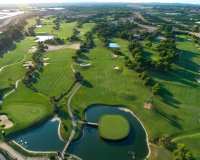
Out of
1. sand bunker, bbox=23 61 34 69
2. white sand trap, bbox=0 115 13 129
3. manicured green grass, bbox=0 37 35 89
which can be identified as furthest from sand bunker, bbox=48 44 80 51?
white sand trap, bbox=0 115 13 129

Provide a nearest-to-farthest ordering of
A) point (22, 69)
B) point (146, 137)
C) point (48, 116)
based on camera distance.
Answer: point (146, 137) < point (48, 116) < point (22, 69)

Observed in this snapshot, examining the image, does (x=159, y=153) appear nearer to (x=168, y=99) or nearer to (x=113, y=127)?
(x=113, y=127)

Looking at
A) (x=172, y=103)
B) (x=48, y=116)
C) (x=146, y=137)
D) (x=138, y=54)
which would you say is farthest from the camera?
(x=138, y=54)

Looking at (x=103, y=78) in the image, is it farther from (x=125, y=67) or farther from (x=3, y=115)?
(x=3, y=115)

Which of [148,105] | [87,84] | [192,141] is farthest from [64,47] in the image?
[192,141]

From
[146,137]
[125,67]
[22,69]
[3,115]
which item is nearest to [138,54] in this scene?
[125,67]

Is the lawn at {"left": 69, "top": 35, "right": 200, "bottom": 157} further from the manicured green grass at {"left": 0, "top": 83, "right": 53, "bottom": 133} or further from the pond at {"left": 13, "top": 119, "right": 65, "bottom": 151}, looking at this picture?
the pond at {"left": 13, "top": 119, "right": 65, "bottom": 151}

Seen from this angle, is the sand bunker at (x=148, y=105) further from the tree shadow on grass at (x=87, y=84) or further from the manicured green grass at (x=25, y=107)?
the manicured green grass at (x=25, y=107)
